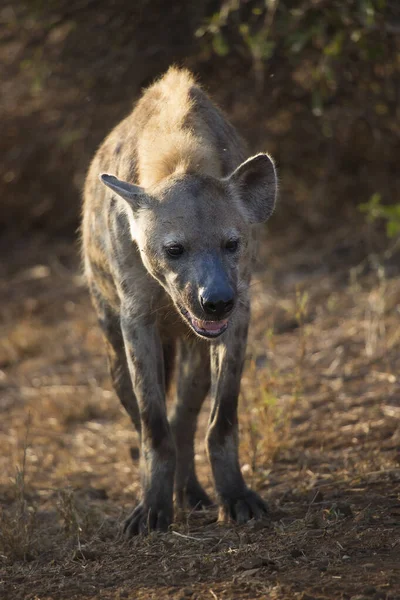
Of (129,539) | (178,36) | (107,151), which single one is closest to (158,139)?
(107,151)

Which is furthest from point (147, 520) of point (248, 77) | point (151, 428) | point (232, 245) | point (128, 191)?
point (248, 77)

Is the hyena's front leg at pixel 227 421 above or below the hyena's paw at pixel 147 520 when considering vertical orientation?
above

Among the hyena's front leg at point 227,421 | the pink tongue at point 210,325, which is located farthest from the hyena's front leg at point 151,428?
the pink tongue at point 210,325

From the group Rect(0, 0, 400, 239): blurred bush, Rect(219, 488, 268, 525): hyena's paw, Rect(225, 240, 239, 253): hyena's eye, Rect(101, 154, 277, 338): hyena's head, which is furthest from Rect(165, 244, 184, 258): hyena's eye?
Rect(0, 0, 400, 239): blurred bush

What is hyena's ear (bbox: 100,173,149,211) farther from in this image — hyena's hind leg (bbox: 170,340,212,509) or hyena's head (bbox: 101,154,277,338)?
hyena's hind leg (bbox: 170,340,212,509)

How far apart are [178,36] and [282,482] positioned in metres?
3.29

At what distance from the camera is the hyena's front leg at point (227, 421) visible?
11.5 feet

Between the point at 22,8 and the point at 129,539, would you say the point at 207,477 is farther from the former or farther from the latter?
the point at 22,8

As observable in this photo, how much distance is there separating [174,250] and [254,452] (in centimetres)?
110

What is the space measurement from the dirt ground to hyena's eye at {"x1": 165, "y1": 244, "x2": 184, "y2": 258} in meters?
0.89

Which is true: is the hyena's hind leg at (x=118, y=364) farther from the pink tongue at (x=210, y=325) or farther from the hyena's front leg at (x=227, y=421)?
the pink tongue at (x=210, y=325)

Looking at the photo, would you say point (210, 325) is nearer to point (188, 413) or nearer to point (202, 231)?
point (202, 231)

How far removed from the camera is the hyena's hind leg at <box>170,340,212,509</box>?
3984 mm

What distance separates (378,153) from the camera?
7387mm
